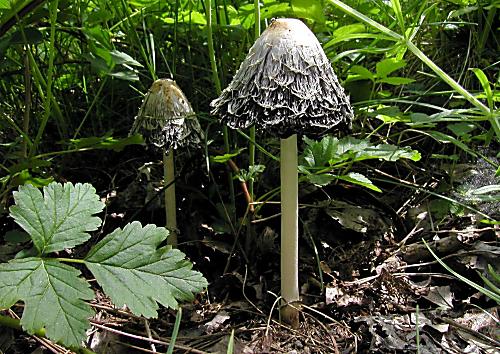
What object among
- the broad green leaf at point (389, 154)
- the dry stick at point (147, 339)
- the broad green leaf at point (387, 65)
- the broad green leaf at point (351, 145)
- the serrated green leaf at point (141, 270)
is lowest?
the dry stick at point (147, 339)

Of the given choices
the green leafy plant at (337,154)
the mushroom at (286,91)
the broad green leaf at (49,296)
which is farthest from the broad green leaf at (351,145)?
the broad green leaf at (49,296)

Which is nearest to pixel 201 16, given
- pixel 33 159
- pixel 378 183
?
pixel 33 159

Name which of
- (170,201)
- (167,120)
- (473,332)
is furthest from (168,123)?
(473,332)

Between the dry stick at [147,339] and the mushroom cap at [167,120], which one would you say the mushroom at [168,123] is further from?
the dry stick at [147,339]

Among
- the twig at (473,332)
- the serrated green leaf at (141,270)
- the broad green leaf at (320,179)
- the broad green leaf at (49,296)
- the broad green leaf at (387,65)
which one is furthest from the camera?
the broad green leaf at (387,65)

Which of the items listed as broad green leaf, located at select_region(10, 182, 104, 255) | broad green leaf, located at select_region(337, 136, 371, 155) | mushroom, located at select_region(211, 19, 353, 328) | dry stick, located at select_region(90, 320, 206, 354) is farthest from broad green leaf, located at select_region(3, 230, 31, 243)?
broad green leaf, located at select_region(337, 136, 371, 155)

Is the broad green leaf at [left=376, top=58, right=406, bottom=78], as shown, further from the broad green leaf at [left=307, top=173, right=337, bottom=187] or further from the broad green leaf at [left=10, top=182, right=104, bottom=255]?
the broad green leaf at [left=10, top=182, right=104, bottom=255]

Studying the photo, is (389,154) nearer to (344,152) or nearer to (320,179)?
(344,152)
